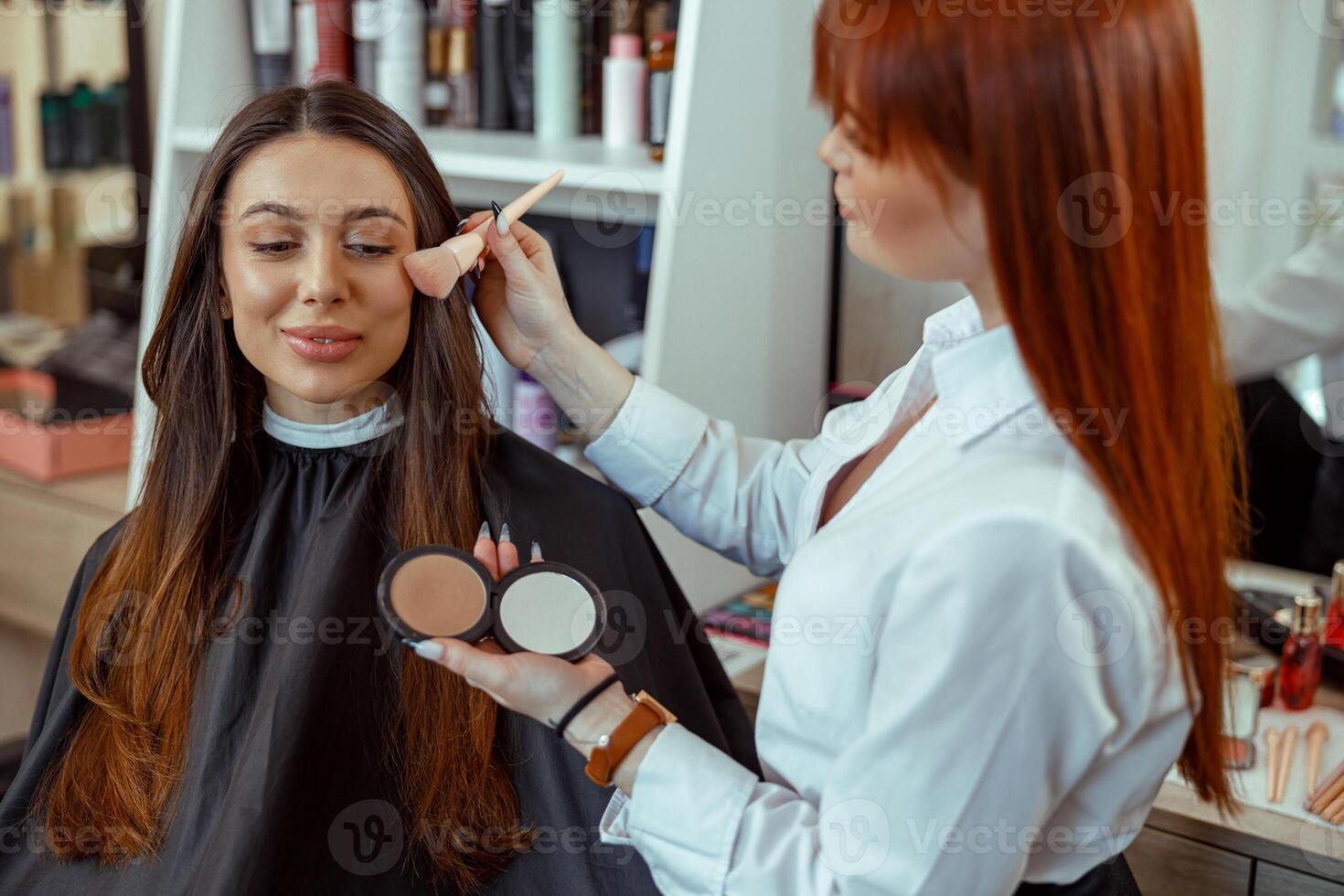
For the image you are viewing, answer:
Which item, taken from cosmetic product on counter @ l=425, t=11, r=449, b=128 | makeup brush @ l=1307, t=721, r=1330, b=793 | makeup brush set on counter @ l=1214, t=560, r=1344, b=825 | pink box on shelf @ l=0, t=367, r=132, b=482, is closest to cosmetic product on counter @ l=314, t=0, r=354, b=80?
cosmetic product on counter @ l=425, t=11, r=449, b=128

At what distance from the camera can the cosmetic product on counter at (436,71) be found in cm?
194

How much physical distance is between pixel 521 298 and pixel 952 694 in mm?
686

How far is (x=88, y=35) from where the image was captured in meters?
2.44

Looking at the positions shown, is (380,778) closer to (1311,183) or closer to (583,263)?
(583,263)

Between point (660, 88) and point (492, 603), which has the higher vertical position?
point (660, 88)

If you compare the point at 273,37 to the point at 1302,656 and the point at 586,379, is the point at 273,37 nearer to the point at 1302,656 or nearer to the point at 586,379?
the point at 586,379

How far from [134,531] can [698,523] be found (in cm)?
57

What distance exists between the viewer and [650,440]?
1.31 metres

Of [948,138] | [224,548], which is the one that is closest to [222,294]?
[224,548]

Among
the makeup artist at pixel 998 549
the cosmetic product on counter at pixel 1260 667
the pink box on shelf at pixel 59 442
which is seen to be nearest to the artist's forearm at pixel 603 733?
the makeup artist at pixel 998 549

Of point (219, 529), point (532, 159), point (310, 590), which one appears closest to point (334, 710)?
point (310, 590)

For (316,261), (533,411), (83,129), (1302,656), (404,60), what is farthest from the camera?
(83,129)

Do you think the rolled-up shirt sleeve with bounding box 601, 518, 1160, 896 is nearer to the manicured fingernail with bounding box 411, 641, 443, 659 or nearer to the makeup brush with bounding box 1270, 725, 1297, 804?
the manicured fingernail with bounding box 411, 641, 443, 659

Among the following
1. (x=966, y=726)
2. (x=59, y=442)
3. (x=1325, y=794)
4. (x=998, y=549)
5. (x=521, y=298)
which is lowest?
(x=1325, y=794)
